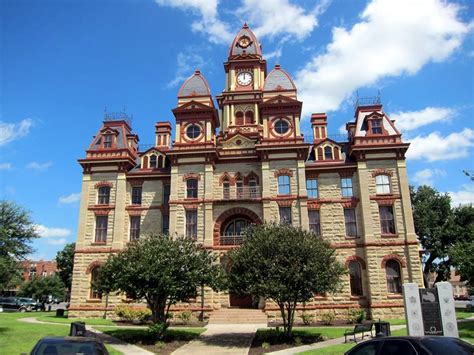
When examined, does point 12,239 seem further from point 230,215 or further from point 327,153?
point 327,153

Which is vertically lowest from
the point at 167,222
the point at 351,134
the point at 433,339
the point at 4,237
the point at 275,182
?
the point at 433,339

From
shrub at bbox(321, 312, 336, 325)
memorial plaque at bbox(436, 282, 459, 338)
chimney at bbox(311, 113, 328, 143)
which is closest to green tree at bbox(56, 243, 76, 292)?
chimney at bbox(311, 113, 328, 143)

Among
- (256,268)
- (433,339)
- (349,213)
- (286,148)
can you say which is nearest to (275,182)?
(286,148)

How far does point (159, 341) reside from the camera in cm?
2112

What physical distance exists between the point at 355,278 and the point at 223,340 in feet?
48.3

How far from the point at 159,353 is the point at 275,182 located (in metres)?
18.0

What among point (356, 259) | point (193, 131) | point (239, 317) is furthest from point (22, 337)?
point (356, 259)

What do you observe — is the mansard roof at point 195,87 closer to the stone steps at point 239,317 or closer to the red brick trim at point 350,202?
the red brick trim at point 350,202

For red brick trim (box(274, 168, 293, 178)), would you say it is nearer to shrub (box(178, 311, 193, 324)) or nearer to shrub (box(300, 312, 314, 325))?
shrub (box(300, 312, 314, 325))

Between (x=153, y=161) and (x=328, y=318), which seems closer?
(x=328, y=318)

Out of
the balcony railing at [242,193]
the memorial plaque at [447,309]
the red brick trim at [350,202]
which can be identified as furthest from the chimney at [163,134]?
the memorial plaque at [447,309]

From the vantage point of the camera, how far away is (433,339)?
862cm

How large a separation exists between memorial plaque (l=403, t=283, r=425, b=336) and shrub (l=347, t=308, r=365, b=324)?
44.3 feet

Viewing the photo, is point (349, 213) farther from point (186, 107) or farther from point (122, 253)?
point (122, 253)
